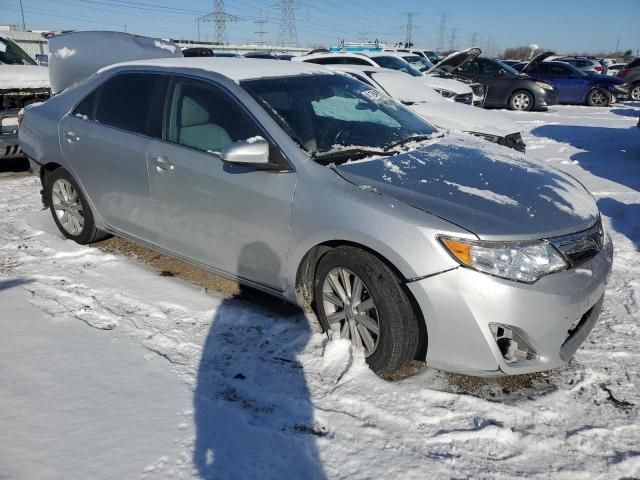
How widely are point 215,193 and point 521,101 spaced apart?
562 inches

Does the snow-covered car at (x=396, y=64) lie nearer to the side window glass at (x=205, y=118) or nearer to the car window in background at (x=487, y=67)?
the car window in background at (x=487, y=67)

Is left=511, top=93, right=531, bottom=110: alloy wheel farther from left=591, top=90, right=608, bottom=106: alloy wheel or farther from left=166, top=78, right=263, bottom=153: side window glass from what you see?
left=166, top=78, right=263, bottom=153: side window glass

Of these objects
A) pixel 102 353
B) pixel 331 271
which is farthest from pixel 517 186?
pixel 102 353

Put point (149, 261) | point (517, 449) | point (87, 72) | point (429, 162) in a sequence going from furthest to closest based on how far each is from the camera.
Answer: point (87, 72)
point (149, 261)
point (429, 162)
point (517, 449)

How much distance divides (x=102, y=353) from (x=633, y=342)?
3.10 metres

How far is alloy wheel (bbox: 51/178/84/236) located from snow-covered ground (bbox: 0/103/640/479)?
77 cm

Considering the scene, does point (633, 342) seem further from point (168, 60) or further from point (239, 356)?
point (168, 60)

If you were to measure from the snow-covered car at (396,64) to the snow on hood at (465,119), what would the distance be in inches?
118

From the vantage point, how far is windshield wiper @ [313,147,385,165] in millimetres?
2994

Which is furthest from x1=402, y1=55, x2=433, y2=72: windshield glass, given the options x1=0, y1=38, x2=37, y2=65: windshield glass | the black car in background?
x1=0, y1=38, x2=37, y2=65: windshield glass

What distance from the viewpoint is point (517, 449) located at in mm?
2307

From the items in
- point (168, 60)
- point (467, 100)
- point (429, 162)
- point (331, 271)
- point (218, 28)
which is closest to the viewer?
point (331, 271)

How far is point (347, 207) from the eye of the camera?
8.86ft

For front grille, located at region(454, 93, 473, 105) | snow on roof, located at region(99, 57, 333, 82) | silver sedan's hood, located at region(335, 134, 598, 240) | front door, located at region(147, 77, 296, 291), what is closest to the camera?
silver sedan's hood, located at region(335, 134, 598, 240)
